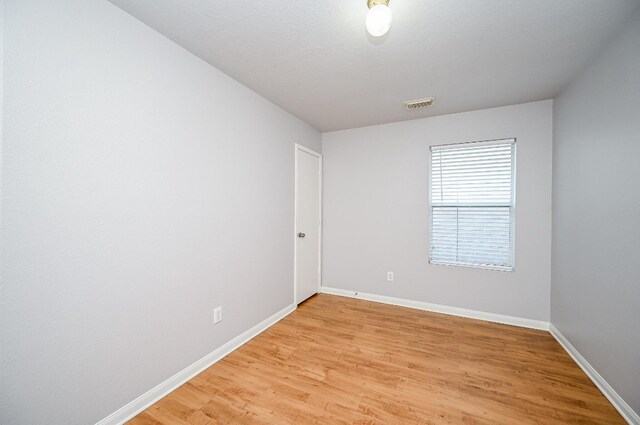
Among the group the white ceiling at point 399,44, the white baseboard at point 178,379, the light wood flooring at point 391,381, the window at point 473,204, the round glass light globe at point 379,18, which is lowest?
the light wood flooring at point 391,381

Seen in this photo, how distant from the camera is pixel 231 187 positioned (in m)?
2.44

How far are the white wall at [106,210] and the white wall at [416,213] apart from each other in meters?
1.92

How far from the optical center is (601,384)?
1.89 m

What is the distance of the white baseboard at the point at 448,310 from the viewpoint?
9.60 feet

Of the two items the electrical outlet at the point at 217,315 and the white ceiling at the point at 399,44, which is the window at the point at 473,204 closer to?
the white ceiling at the point at 399,44

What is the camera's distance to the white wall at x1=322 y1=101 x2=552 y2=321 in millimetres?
2900

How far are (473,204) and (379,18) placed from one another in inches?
103

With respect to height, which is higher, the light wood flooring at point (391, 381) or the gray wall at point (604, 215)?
the gray wall at point (604, 215)

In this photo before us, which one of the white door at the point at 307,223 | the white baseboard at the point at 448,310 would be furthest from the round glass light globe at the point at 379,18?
the white baseboard at the point at 448,310

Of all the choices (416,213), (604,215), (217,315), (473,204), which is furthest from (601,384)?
(217,315)

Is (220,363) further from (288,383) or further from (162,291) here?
(162,291)

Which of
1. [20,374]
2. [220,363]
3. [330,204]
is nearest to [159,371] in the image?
[220,363]

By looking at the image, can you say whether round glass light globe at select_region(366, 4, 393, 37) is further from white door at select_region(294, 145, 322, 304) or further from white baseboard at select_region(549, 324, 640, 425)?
white baseboard at select_region(549, 324, 640, 425)

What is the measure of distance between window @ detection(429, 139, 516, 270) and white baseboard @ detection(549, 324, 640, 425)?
2.82 ft
